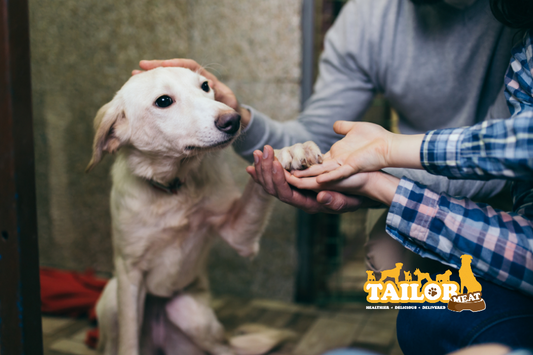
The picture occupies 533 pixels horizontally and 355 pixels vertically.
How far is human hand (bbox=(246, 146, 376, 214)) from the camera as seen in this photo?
0.86m

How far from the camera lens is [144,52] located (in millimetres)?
1289

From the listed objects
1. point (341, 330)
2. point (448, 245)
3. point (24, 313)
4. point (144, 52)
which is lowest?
point (341, 330)

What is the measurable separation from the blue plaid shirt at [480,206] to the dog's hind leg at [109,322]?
87 centimetres

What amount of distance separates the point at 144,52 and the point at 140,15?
5.1 inches

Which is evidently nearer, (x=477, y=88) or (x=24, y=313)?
(x=24, y=313)

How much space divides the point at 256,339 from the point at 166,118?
2.90 ft

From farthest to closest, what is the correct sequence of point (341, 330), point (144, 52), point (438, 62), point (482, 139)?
point (341, 330) < point (144, 52) < point (438, 62) < point (482, 139)

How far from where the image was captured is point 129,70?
1214 mm

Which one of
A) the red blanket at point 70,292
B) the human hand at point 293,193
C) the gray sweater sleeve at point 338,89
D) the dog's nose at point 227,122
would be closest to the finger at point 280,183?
the human hand at point 293,193

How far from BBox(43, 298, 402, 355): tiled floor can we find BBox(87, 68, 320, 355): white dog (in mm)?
185

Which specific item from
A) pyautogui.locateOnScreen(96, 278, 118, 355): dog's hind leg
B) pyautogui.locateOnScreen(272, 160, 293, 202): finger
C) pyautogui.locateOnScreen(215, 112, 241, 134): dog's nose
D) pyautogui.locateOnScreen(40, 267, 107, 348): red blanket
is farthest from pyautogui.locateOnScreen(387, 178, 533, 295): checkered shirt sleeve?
pyautogui.locateOnScreen(40, 267, 107, 348): red blanket

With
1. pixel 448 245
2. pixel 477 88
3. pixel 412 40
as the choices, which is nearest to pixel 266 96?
pixel 412 40

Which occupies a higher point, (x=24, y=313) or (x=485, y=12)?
(x=485, y=12)

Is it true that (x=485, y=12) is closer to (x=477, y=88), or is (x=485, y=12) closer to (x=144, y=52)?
(x=477, y=88)
